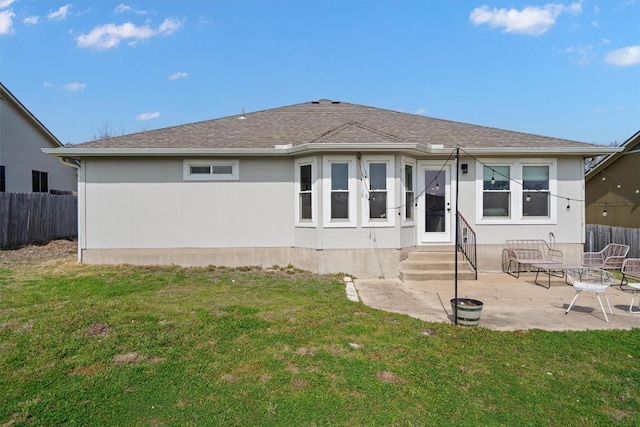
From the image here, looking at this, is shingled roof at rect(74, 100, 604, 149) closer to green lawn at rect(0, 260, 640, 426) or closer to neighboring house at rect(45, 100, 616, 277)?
neighboring house at rect(45, 100, 616, 277)

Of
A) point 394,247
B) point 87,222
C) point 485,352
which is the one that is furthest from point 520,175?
point 87,222

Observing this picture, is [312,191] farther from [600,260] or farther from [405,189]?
[600,260]

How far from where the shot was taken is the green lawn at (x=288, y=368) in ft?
9.86

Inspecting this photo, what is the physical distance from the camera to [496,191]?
9352mm

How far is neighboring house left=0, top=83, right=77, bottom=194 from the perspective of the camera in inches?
611

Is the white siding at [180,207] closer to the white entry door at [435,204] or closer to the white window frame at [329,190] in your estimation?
the white window frame at [329,190]

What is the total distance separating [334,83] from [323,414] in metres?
17.3

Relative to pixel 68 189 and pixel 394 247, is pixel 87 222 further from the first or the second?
pixel 68 189

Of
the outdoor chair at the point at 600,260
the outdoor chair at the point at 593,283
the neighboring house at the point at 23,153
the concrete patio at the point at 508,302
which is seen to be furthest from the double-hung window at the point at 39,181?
the outdoor chair at the point at 600,260

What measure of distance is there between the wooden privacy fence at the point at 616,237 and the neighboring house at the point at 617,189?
190 centimetres

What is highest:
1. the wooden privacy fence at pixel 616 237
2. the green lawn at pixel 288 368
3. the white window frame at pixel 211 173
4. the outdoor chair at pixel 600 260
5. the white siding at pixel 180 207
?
the white window frame at pixel 211 173

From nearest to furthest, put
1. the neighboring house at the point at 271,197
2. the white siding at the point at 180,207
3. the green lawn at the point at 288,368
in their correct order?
the green lawn at the point at 288,368 < the neighboring house at the point at 271,197 < the white siding at the point at 180,207

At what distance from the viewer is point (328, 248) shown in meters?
8.53

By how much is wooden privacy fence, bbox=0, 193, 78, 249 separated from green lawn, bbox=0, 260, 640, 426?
8275 millimetres
